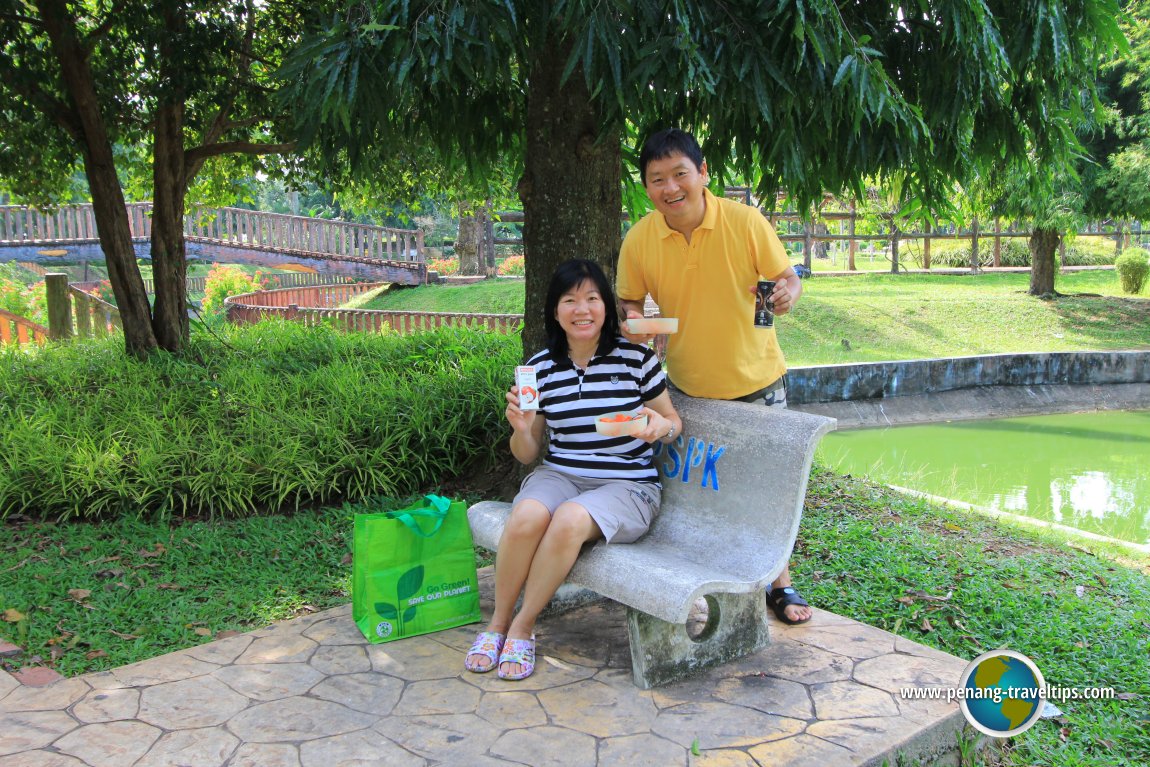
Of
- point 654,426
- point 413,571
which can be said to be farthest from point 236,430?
point 654,426

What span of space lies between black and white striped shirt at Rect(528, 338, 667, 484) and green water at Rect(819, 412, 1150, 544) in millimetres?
4276

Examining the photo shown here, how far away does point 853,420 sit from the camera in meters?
10.9

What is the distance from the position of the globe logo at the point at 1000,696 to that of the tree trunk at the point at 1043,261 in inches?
596

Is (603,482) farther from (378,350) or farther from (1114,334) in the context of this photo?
(1114,334)

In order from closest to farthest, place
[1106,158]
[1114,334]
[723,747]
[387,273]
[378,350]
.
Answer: [723,747]
[378,350]
[1114,334]
[1106,158]
[387,273]

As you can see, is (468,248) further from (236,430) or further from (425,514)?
(425,514)

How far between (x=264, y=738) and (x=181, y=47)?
5796 mm

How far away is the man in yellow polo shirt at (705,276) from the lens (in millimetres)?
3217

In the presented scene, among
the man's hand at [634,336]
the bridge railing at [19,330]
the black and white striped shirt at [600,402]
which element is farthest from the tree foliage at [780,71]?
the bridge railing at [19,330]

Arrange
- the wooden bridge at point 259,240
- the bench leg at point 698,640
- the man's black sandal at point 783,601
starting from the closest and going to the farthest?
the bench leg at point 698,640, the man's black sandal at point 783,601, the wooden bridge at point 259,240

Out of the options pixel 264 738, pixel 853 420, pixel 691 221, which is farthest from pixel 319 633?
pixel 853 420

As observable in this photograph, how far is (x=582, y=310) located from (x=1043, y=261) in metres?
15.5

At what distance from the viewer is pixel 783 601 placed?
3.59 m

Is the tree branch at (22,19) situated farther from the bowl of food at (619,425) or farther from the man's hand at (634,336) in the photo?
the bowl of food at (619,425)
